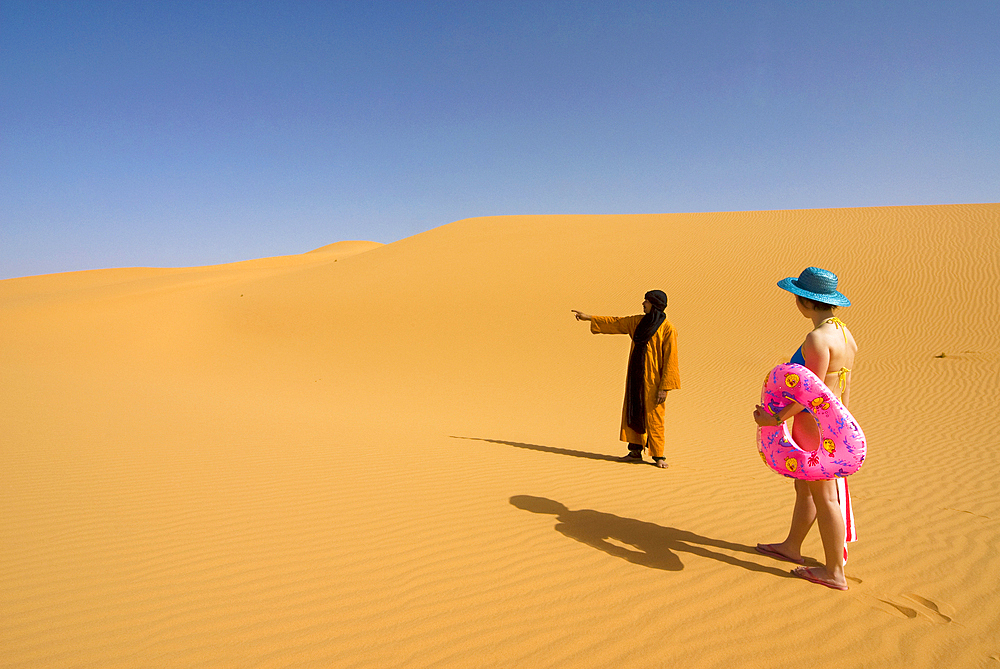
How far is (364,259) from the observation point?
31.5m

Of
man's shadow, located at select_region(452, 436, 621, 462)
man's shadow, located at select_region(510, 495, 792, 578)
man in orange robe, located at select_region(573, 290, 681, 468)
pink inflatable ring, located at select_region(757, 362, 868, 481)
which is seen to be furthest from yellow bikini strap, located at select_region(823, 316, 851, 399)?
man's shadow, located at select_region(452, 436, 621, 462)

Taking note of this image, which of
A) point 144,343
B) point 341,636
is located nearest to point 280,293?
point 144,343

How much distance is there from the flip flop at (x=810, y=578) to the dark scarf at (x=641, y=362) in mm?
3084

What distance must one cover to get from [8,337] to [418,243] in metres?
19.9

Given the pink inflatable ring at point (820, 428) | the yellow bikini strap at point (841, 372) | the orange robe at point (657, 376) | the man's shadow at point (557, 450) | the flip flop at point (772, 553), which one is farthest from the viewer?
the man's shadow at point (557, 450)

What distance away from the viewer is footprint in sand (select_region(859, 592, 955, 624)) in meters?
Answer: 2.88

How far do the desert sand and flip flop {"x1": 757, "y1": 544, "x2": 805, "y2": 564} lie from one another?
0.50 feet

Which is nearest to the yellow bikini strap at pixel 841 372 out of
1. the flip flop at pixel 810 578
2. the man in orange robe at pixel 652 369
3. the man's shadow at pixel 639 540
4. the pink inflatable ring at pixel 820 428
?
the pink inflatable ring at pixel 820 428

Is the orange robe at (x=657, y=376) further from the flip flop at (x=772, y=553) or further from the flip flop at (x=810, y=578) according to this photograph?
the flip flop at (x=810, y=578)

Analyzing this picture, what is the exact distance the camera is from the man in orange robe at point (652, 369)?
6.17 metres

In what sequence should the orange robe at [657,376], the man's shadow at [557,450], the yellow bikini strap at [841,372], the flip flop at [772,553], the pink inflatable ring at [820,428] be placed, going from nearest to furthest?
the pink inflatable ring at [820,428] < the yellow bikini strap at [841,372] < the flip flop at [772,553] < the orange robe at [657,376] < the man's shadow at [557,450]

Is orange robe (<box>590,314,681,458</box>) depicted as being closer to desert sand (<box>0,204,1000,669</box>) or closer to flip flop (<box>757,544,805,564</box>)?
desert sand (<box>0,204,1000,669</box>)

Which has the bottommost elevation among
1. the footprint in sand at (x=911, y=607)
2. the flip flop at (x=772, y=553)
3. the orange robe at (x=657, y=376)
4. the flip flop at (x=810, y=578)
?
the footprint in sand at (x=911, y=607)

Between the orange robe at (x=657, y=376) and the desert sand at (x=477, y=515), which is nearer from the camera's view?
the desert sand at (x=477, y=515)
